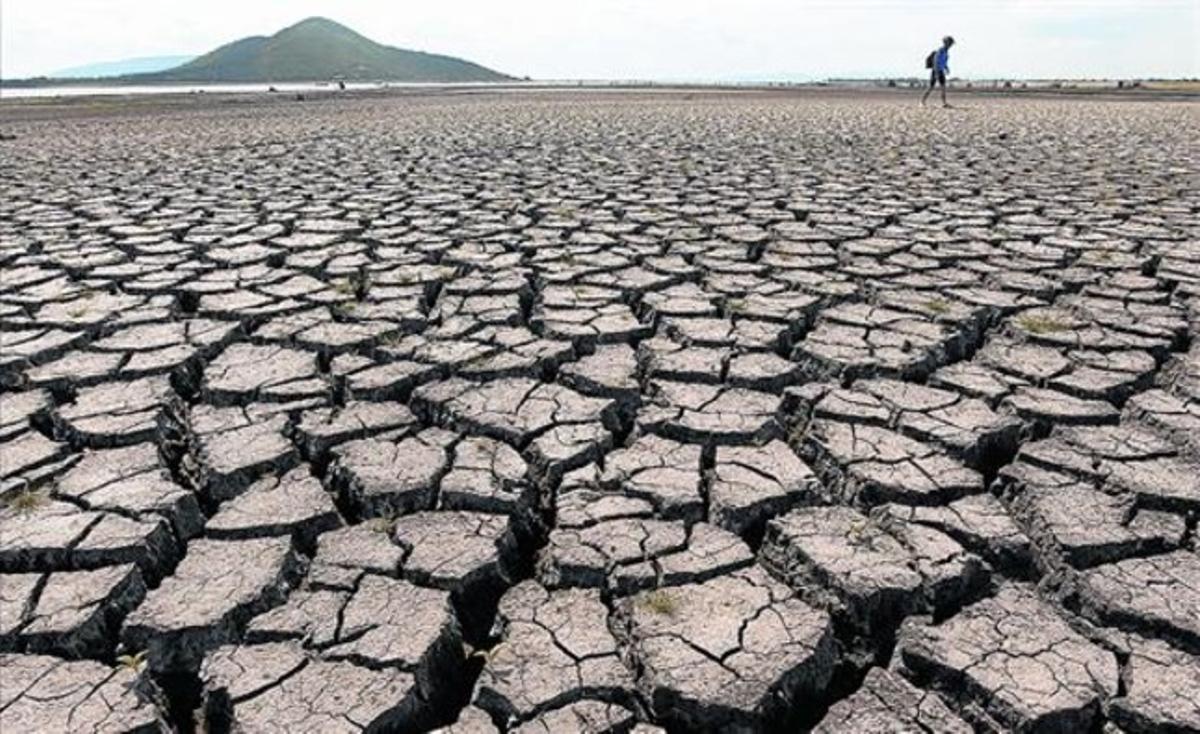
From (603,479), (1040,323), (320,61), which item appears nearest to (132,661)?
(603,479)

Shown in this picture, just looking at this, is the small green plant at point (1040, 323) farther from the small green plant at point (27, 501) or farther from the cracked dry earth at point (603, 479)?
the small green plant at point (27, 501)

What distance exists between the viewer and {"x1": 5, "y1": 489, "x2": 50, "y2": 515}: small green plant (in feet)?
6.86

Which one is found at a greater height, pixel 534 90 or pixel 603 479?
pixel 603 479

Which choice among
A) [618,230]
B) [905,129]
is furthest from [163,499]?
[905,129]

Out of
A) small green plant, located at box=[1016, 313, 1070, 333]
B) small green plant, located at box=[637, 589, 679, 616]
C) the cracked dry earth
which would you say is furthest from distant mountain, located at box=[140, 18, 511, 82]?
small green plant, located at box=[637, 589, 679, 616]

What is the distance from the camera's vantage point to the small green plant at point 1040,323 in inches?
127

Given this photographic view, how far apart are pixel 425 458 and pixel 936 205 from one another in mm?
4542

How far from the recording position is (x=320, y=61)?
331 ft

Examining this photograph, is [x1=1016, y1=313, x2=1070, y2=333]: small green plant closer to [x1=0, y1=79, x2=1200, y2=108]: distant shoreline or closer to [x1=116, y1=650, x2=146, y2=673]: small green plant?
[x1=116, y1=650, x2=146, y2=673]: small green plant

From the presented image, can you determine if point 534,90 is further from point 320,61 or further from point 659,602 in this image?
point 320,61

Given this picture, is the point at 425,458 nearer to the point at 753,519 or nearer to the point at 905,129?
the point at 753,519

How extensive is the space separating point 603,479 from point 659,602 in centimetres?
53

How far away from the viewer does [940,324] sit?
3297 mm

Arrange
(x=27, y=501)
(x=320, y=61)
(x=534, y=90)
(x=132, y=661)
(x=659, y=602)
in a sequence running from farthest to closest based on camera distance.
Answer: (x=320, y=61)
(x=534, y=90)
(x=27, y=501)
(x=659, y=602)
(x=132, y=661)
